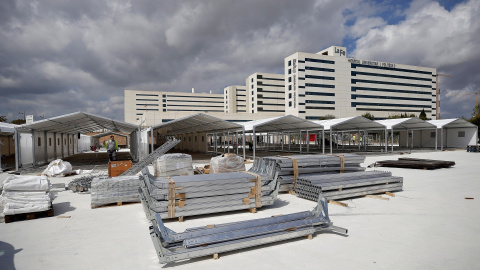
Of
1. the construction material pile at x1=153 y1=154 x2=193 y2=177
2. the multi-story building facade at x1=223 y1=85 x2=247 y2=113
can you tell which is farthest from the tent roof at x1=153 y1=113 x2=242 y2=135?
the multi-story building facade at x1=223 y1=85 x2=247 y2=113

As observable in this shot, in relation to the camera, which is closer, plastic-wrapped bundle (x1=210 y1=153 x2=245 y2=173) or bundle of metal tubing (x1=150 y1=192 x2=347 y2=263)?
bundle of metal tubing (x1=150 y1=192 x2=347 y2=263)

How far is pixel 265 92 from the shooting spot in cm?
10625

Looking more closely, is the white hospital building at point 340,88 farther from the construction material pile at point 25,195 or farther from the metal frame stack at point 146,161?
the construction material pile at point 25,195

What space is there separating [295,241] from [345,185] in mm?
3926

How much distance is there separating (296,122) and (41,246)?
21271 mm

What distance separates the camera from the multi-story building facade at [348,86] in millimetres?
88688

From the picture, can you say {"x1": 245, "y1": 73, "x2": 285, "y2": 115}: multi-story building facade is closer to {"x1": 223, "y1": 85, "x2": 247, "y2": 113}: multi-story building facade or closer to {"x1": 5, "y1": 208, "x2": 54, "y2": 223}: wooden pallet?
{"x1": 223, "y1": 85, "x2": 247, "y2": 113}: multi-story building facade

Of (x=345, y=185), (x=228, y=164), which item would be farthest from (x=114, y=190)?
(x=345, y=185)

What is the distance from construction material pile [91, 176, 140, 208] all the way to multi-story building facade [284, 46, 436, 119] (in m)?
81.2

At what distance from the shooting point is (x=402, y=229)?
5.71 metres

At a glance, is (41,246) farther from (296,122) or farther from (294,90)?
(294,90)

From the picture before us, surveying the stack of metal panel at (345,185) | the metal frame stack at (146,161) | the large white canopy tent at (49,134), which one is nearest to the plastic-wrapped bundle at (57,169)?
the large white canopy tent at (49,134)

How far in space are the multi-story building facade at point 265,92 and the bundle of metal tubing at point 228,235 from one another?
99589mm

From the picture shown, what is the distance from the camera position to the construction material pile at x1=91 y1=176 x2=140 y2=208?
782cm
